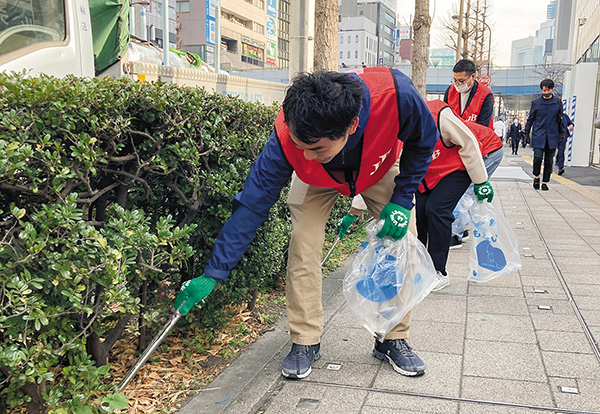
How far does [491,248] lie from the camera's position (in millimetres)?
4395

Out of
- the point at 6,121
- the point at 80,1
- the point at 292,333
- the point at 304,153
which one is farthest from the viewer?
the point at 80,1

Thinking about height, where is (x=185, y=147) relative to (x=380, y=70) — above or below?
below

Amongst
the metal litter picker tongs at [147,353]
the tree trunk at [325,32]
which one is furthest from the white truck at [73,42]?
the metal litter picker tongs at [147,353]

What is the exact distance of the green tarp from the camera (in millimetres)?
7016

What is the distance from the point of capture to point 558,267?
5.18 m

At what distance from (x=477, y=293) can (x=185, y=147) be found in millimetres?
2813

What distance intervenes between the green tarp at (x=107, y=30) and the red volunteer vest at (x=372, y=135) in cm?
524

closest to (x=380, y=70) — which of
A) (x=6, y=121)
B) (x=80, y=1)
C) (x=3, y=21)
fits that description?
(x=6, y=121)

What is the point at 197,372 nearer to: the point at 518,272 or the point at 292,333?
the point at 292,333

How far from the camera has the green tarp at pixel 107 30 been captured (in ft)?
23.0

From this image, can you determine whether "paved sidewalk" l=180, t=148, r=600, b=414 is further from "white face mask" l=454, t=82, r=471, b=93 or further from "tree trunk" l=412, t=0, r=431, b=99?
"tree trunk" l=412, t=0, r=431, b=99

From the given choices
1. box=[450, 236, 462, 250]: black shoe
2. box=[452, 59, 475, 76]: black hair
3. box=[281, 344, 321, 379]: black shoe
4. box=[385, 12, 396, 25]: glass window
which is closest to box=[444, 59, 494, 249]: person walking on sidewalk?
box=[452, 59, 475, 76]: black hair

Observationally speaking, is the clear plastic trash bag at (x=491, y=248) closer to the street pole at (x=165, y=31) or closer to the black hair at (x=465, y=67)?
the black hair at (x=465, y=67)

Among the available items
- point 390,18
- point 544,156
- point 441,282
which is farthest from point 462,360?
point 390,18
